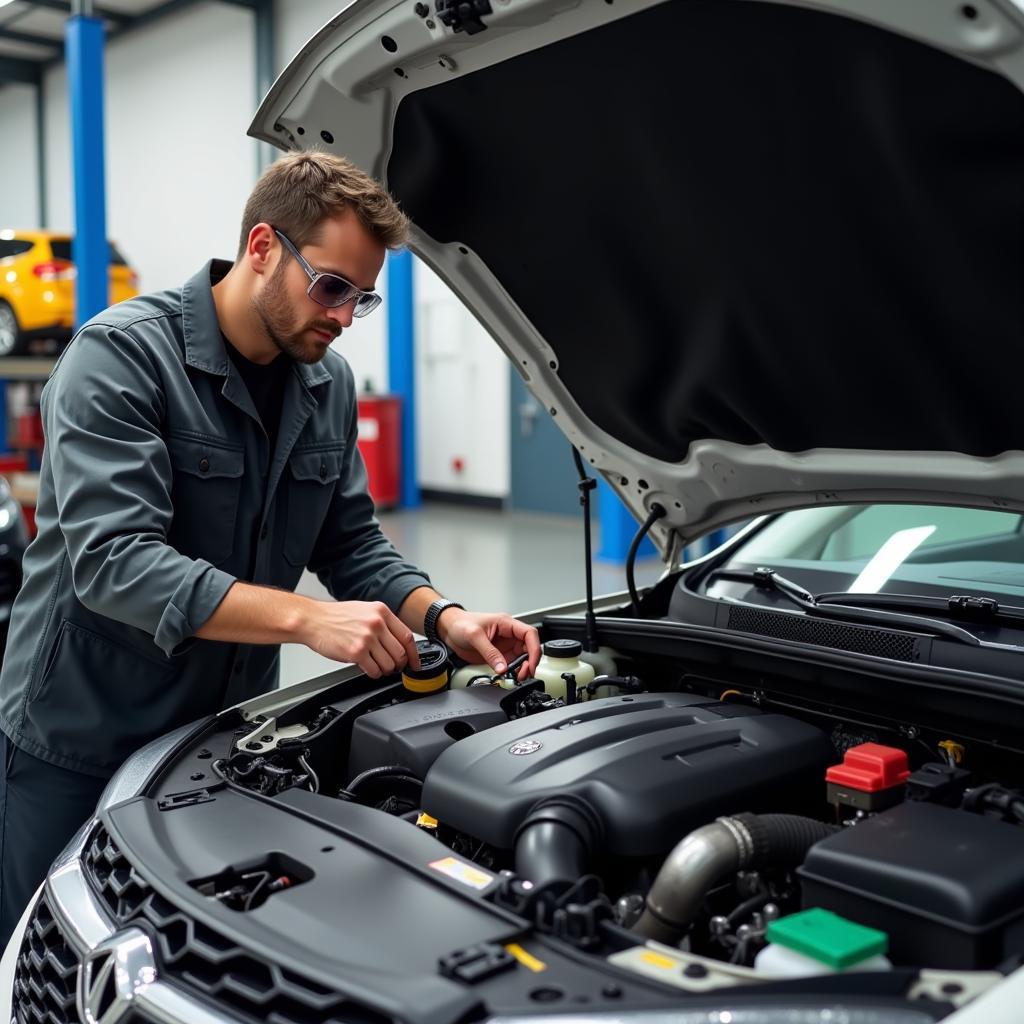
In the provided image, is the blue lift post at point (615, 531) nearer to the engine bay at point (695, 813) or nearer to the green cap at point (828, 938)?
the engine bay at point (695, 813)

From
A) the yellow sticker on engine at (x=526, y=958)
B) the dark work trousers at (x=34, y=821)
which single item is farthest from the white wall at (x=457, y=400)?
the yellow sticker on engine at (x=526, y=958)

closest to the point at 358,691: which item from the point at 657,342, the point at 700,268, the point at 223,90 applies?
the point at 657,342

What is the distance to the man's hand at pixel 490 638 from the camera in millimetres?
1875

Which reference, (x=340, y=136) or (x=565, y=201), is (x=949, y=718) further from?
(x=340, y=136)

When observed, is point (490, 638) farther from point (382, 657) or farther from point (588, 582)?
point (382, 657)

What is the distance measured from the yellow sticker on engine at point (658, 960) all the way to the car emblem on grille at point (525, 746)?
38cm

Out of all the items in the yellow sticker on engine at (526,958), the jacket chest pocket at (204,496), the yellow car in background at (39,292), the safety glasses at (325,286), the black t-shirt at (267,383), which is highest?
the yellow car in background at (39,292)

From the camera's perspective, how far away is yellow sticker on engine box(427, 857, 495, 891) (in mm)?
1214

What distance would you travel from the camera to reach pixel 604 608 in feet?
7.66

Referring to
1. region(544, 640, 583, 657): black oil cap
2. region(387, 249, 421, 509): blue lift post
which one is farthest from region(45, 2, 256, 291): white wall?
region(544, 640, 583, 657): black oil cap

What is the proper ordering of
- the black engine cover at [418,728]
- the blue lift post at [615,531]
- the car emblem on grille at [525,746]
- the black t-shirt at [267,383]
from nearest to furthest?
the car emblem on grille at [525,746] → the black engine cover at [418,728] → the black t-shirt at [267,383] → the blue lift post at [615,531]

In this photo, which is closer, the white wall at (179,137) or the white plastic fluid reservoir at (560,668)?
the white plastic fluid reservoir at (560,668)

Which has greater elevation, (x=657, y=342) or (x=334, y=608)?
(x=657, y=342)

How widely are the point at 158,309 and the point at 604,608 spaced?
108cm
